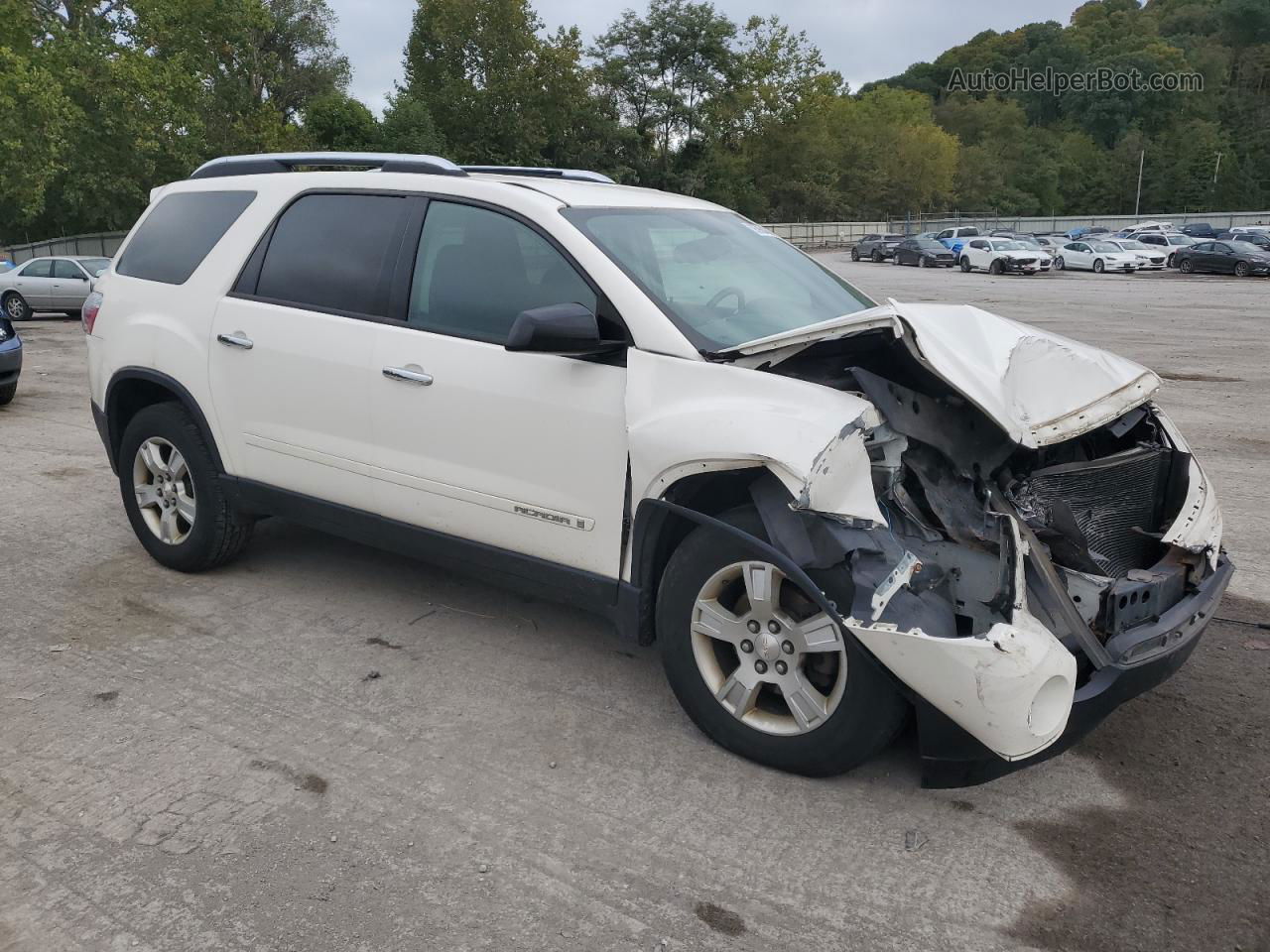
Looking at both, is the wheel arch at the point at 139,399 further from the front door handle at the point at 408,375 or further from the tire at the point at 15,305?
the tire at the point at 15,305

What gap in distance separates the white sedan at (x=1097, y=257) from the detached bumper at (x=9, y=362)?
39608 mm

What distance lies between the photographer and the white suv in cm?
302

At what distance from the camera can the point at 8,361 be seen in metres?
10.2

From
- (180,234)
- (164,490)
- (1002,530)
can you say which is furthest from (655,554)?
(180,234)

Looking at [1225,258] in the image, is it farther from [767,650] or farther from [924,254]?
[767,650]

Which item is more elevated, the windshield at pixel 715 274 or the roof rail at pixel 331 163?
the roof rail at pixel 331 163

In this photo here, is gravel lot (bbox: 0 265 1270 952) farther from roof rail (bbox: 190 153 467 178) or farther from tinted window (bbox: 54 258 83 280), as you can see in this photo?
tinted window (bbox: 54 258 83 280)

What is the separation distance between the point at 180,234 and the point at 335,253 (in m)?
1.18

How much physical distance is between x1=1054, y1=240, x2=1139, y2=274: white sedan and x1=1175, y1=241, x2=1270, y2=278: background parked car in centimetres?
180

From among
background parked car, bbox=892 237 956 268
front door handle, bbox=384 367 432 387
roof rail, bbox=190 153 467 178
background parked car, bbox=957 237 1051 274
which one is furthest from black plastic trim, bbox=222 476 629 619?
background parked car, bbox=892 237 956 268

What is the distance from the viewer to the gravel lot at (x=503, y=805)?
106 inches

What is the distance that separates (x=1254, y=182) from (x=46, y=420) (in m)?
114

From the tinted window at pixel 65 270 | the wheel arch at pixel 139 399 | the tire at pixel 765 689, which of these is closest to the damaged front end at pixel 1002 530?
the tire at pixel 765 689

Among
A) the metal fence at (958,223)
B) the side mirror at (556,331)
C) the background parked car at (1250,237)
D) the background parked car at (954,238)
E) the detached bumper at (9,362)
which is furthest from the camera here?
the metal fence at (958,223)
